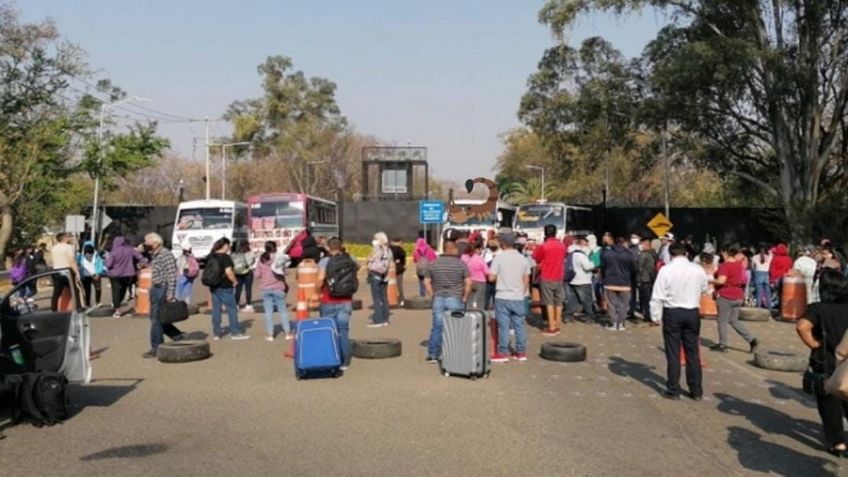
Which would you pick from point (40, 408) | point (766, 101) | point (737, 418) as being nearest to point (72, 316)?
point (40, 408)

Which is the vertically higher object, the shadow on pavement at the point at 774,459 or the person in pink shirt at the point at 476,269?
the person in pink shirt at the point at 476,269

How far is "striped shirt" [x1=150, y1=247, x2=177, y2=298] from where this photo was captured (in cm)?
1242

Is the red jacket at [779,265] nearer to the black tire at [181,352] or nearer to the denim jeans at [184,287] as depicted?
the denim jeans at [184,287]

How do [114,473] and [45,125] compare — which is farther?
[45,125]

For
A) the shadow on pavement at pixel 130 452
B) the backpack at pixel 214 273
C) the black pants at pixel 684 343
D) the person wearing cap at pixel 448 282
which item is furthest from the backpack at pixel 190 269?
the black pants at pixel 684 343

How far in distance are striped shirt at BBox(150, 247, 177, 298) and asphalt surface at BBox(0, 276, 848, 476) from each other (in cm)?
110

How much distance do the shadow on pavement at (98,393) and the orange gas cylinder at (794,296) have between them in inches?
526

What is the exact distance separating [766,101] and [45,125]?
30.5 metres

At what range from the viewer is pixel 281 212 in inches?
1496

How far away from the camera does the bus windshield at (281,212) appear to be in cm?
3772

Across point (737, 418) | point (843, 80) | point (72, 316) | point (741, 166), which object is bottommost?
point (737, 418)

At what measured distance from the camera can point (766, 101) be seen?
31234 mm

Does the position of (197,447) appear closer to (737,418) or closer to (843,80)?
(737,418)

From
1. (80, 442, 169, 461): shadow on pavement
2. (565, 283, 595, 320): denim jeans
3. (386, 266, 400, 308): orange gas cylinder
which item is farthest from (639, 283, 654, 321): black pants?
(80, 442, 169, 461): shadow on pavement
